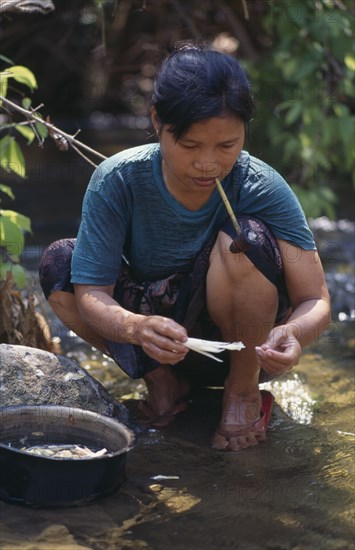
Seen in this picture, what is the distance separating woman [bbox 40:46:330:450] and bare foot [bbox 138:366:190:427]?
128 millimetres

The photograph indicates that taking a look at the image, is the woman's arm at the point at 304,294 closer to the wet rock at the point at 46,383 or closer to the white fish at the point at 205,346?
the white fish at the point at 205,346

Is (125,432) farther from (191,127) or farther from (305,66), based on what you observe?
(305,66)

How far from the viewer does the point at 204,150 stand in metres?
2.52

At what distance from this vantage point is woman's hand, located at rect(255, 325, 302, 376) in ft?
7.89

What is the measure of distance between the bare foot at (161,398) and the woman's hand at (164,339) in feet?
2.02

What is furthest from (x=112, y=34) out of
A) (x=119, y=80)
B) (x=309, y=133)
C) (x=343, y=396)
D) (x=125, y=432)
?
(x=125, y=432)

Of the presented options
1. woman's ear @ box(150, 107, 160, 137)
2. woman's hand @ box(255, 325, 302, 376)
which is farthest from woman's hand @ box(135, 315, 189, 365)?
woman's ear @ box(150, 107, 160, 137)

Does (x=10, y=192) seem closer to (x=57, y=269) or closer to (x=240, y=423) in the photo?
(x=57, y=269)

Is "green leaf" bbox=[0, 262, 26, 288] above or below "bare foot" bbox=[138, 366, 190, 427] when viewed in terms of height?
above

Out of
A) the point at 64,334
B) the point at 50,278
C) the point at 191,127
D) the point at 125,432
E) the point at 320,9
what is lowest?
the point at 64,334

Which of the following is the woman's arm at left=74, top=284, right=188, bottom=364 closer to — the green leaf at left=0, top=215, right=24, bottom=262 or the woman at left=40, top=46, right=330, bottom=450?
the woman at left=40, top=46, right=330, bottom=450

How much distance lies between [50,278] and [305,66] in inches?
94.2

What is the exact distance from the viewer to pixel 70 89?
10.9 meters

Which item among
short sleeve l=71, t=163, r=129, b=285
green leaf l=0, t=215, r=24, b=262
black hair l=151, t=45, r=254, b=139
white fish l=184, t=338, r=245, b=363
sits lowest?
white fish l=184, t=338, r=245, b=363
